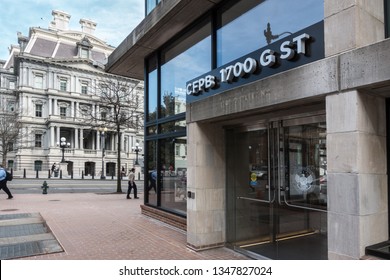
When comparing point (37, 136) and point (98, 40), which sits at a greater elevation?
point (98, 40)

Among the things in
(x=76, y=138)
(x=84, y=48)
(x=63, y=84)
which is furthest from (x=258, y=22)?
(x=84, y=48)

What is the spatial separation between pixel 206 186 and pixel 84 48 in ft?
215

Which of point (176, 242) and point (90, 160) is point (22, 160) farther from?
point (176, 242)

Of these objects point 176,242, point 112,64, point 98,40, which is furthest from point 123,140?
point 176,242

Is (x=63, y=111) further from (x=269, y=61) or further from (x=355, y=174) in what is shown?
(x=355, y=174)

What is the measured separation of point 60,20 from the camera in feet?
216

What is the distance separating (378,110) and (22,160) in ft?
202

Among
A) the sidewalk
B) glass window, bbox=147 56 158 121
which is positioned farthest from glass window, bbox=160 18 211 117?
the sidewalk

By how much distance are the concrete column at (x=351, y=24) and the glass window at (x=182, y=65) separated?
386 centimetres

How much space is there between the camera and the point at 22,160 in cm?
5681

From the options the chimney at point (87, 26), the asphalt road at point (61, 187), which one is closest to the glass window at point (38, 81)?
the chimney at point (87, 26)

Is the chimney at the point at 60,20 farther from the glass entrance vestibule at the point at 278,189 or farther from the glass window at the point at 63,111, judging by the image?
the glass entrance vestibule at the point at 278,189

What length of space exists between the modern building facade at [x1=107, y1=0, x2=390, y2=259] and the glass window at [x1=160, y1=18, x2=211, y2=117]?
42mm

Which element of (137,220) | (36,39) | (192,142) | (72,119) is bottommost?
(137,220)
